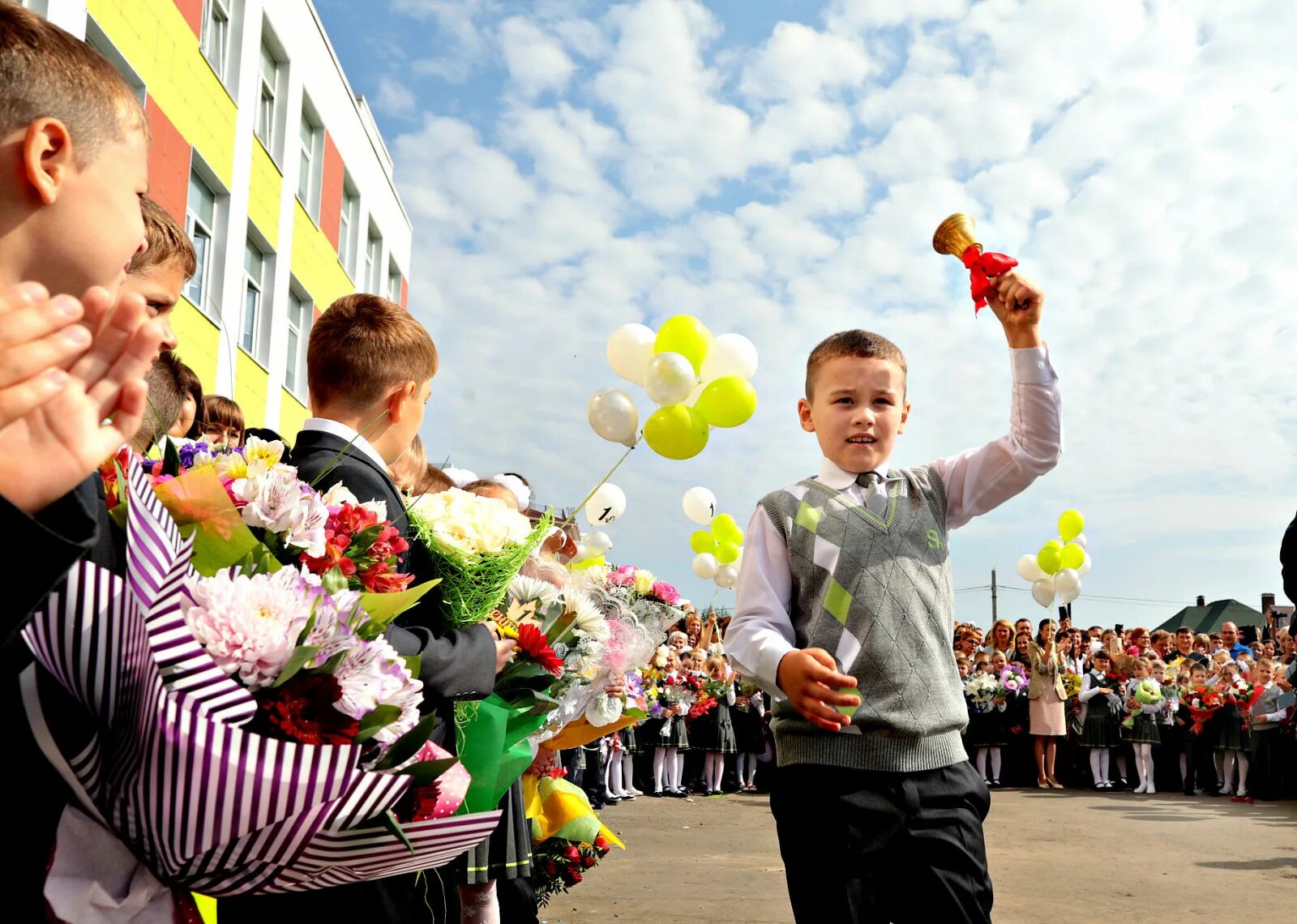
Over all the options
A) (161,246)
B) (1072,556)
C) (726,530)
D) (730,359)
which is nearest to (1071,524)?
(1072,556)

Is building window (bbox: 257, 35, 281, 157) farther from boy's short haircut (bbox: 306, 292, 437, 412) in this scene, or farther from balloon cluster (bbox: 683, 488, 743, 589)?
boy's short haircut (bbox: 306, 292, 437, 412)

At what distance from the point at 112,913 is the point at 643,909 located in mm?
5378

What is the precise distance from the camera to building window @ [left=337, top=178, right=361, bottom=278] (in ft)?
73.0

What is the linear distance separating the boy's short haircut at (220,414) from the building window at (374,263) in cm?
2040

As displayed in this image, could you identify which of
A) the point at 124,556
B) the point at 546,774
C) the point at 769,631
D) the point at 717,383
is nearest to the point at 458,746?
the point at 769,631

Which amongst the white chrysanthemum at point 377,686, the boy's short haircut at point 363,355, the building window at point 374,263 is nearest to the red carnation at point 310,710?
the white chrysanthemum at point 377,686

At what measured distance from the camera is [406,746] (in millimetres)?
1443

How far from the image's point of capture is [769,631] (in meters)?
2.86

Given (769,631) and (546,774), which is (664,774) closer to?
(546,774)

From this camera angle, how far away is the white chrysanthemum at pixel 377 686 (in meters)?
1.48

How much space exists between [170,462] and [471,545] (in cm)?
88

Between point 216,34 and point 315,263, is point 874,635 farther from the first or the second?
point 315,263

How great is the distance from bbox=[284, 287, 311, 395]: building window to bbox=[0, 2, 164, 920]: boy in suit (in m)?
18.5

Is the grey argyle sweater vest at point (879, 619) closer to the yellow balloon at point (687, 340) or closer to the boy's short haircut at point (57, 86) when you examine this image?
the boy's short haircut at point (57, 86)
